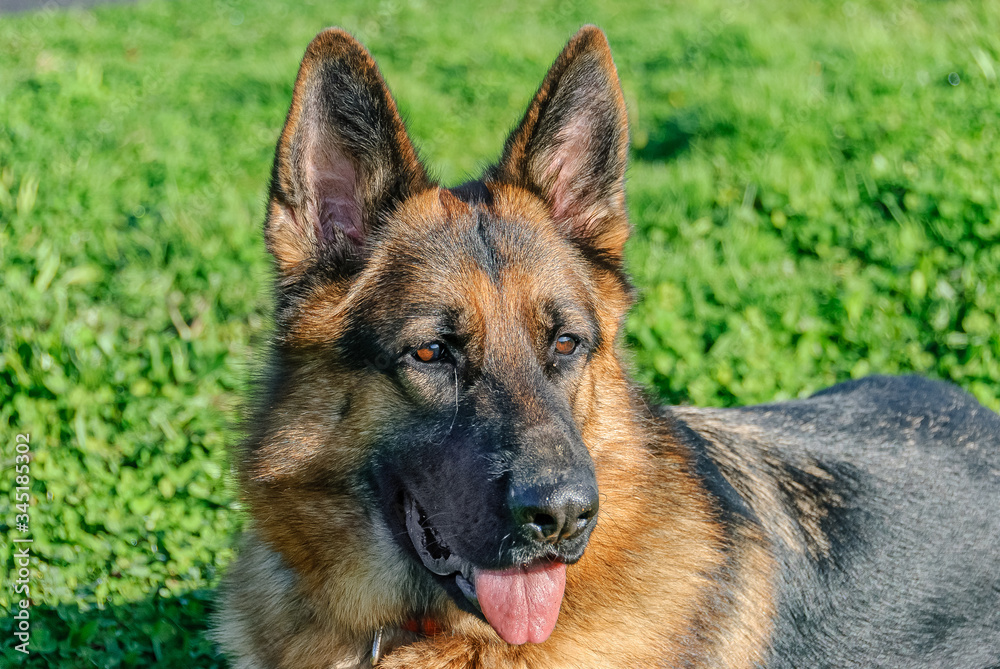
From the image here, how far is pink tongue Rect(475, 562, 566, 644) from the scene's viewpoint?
277cm

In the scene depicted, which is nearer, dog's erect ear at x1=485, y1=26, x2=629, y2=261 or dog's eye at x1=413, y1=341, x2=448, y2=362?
dog's eye at x1=413, y1=341, x2=448, y2=362

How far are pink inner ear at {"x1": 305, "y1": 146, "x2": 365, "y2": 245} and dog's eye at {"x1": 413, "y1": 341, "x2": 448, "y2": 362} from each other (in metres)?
0.52

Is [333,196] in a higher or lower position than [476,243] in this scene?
higher

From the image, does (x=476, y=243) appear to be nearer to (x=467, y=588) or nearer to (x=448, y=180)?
(x=467, y=588)

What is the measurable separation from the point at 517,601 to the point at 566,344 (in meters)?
0.85

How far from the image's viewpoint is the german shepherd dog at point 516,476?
285 cm

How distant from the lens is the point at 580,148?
3342 mm

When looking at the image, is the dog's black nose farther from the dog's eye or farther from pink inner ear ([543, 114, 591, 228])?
pink inner ear ([543, 114, 591, 228])

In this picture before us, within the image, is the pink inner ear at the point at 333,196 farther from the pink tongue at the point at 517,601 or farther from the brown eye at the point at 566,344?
the pink tongue at the point at 517,601

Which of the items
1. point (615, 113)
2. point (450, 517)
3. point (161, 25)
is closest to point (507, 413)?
point (450, 517)

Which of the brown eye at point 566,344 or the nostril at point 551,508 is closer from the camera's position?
the nostril at point 551,508

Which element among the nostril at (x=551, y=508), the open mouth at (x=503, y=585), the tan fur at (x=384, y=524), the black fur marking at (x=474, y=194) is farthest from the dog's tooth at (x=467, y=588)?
the black fur marking at (x=474, y=194)

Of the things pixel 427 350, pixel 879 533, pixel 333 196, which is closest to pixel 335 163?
pixel 333 196

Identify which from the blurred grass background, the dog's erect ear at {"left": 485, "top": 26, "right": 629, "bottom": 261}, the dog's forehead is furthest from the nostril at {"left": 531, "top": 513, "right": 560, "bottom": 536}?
the blurred grass background
